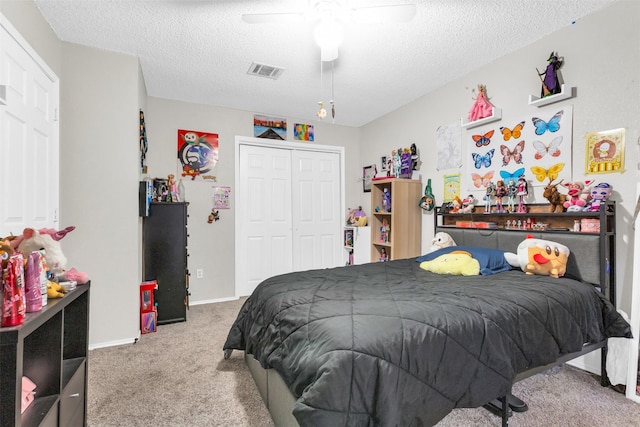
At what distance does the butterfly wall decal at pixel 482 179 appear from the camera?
2986 mm

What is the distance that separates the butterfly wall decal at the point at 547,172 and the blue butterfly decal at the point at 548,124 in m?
0.28

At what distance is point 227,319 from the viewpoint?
338 centimetres

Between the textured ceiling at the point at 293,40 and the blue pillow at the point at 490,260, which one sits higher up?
the textured ceiling at the point at 293,40

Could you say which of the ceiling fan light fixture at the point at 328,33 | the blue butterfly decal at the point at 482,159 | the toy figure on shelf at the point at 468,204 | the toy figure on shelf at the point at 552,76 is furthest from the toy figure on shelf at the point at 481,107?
the ceiling fan light fixture at the point at 328,33

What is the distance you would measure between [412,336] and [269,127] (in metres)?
3.71

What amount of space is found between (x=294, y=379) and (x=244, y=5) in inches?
88.7

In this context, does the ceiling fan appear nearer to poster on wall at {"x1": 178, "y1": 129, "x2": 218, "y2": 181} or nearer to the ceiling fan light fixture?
the ceiling fan light fixture

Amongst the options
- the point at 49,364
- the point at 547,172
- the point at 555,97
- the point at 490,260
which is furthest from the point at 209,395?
the point at 555,97

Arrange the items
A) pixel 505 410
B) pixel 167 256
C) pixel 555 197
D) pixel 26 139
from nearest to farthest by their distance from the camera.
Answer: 1. pixel 505 410
2. pixel 26 139
3. pixel 555 197
4. pixel 167 256

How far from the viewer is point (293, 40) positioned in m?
2.55

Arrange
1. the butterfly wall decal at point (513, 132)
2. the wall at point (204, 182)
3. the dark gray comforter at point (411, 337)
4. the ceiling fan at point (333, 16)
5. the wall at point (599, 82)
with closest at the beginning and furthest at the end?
the dark gray comforter at point (411, 337) → the ceiling fan at point (333, 16) → the wall at point (599, 82) → the butterfly wall decal at point (513, 132) → the wall at point (204, 182)

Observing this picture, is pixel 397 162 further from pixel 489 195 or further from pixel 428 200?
pixel 489 195

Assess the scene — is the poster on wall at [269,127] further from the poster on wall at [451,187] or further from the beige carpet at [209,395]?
the beige carpet at [209,395]

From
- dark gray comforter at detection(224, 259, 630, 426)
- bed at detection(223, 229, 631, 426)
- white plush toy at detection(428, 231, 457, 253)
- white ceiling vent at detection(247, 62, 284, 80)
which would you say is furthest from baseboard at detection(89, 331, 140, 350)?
white plush toy at detection(428, 231, 457, 253)
